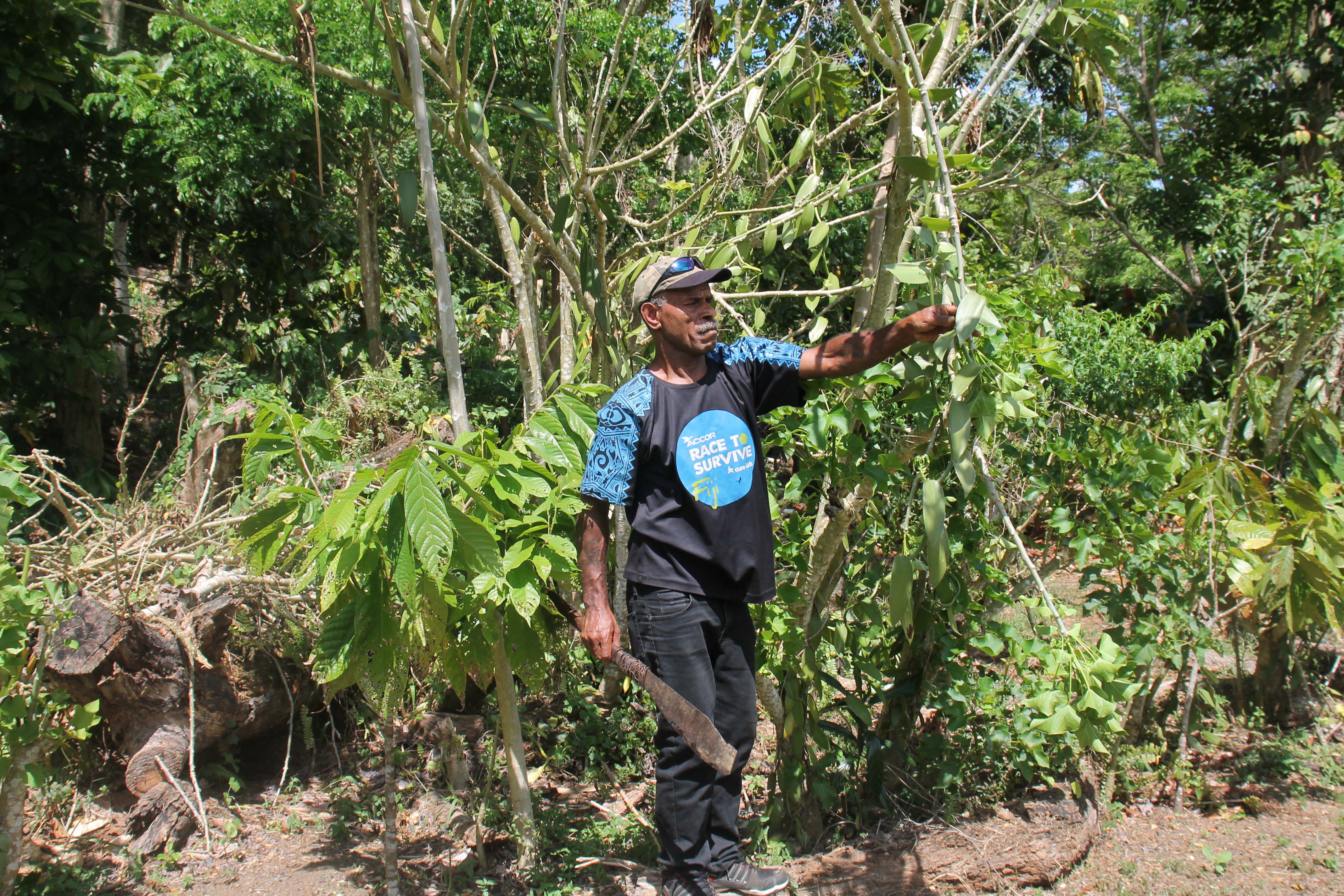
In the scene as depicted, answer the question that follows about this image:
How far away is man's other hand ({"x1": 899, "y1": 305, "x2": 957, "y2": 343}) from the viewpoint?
2.24 metres

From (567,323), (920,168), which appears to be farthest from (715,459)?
(567,323)

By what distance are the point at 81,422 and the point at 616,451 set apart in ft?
19.5

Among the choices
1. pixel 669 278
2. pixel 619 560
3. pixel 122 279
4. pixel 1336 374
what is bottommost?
pixel 619 560

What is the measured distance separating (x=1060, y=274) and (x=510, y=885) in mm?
3435

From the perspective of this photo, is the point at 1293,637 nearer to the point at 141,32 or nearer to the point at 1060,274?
the point at 1060,274

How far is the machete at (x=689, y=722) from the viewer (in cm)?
242

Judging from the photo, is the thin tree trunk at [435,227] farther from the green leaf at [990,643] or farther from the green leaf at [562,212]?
the green leaf at [990,643]

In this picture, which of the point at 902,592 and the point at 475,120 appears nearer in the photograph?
the point at 902,592

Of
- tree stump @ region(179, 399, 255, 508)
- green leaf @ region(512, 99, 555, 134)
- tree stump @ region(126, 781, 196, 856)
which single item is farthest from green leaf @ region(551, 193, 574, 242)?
tree stump @ region(179, 399, 255, 508)

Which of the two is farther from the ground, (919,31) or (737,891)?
(919,31)

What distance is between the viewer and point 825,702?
3.35 metres

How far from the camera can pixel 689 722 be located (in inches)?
95.4

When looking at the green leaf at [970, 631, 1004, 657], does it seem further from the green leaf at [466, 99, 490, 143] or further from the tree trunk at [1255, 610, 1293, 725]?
the green leaf at [466, 99, 490, 143]

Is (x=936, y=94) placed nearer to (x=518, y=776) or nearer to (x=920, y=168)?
(x=920, y=168)
